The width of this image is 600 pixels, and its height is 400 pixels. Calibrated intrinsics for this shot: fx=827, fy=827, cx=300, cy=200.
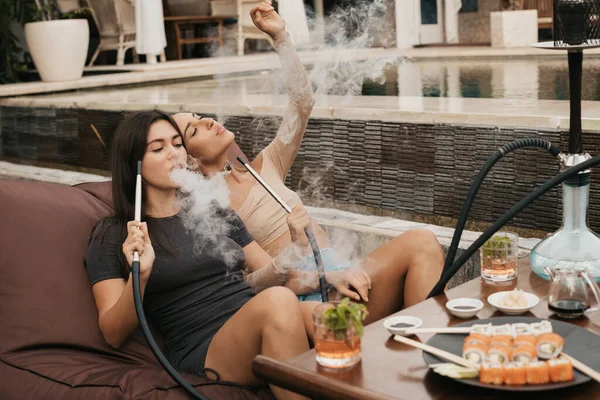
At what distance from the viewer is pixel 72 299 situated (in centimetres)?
254

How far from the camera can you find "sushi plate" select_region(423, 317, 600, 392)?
144 cm

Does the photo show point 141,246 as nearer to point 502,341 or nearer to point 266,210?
point 266,210

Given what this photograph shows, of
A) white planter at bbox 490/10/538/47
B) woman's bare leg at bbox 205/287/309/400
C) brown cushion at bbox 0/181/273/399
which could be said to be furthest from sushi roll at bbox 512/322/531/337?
white planter at bbox 490/10/538/47

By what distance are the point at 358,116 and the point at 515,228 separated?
2.96ft

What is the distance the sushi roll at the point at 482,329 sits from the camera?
5.26 ft

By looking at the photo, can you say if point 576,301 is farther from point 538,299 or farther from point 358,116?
point 358,116

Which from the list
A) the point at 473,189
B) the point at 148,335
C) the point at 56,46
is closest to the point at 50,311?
the point at 148,335

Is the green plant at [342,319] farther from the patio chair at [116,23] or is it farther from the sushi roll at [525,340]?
the patio chair at [116,23]

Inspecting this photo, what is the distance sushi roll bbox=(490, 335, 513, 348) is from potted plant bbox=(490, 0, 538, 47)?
9141 mm

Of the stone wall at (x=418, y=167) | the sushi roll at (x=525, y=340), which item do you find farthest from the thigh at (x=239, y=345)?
the stone wall at (x=418, y=167)

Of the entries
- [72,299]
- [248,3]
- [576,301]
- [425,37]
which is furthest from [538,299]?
[425,37]

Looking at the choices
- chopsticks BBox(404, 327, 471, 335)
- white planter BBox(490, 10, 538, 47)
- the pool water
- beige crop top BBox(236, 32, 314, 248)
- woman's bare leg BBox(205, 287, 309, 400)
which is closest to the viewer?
chopsticks BBox(404, 327, 471, 335)

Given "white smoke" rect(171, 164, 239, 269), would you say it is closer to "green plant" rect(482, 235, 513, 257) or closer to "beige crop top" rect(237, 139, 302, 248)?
"beige crop top" rect(237, 139, 302, 248)

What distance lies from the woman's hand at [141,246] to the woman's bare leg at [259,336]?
27 cm
